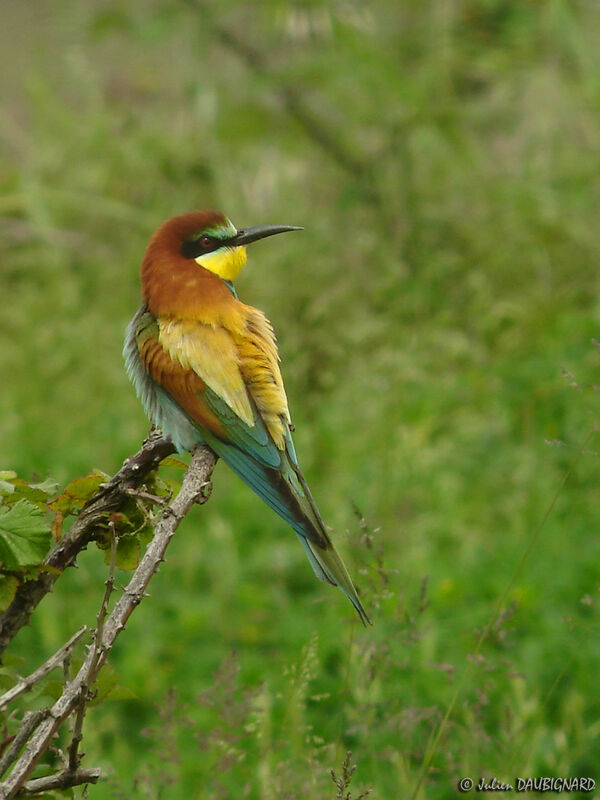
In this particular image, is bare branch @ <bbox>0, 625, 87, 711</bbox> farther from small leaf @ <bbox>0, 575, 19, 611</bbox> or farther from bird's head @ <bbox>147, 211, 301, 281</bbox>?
bird's head @ <bbox>147, 211, 301, 281</bbox>

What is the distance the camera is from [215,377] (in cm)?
171

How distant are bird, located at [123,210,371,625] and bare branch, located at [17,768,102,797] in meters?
0.52

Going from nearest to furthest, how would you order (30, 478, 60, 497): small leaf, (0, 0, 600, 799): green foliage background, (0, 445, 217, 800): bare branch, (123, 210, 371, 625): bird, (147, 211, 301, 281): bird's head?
(0, 445, 217, 800): bare branch → (30, 478, 60, 497): small leaf → (123, 210, 371, 625): bird → (147, 211, 301, 281): bird's head → (0, 0, 600, 799): green foliage background

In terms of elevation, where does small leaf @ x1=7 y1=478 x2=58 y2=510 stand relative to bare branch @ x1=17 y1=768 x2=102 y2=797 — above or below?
above

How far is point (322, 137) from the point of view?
4.27 metres

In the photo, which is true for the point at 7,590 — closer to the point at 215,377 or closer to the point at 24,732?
the point at 24,732

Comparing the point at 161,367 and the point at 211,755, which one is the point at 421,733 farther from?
the point at 161,367

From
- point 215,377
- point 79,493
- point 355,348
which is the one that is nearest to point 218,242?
point 215,377

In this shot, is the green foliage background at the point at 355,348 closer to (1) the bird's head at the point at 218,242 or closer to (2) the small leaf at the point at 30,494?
(2) the small leaf at the point at 30,494

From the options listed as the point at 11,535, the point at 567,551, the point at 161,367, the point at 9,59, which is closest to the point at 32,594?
the point at 11,535

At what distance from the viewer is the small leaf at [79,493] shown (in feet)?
4.31

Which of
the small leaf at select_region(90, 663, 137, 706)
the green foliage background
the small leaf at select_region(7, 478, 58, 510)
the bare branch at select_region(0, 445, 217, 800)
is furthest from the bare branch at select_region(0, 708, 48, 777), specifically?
the green foliage background

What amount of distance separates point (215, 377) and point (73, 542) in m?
0.48

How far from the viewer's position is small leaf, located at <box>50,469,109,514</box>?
51.8 inches
